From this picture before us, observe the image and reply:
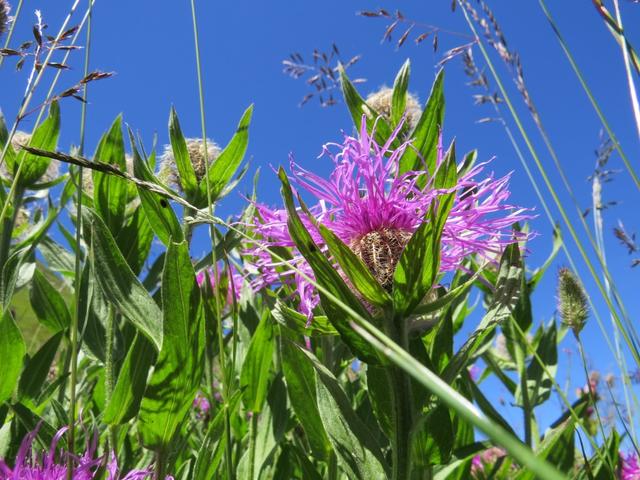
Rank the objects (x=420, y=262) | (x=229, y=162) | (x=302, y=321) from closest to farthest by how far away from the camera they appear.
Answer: (x=420, y=262), (x=302, y=321), (x=229, y=162)

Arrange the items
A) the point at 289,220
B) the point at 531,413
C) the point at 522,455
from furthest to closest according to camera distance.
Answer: the point at 531,413, the point at 289,220, the point at 522,455

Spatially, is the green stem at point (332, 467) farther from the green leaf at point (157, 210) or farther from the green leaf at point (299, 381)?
the green leaf at point (157, 210)

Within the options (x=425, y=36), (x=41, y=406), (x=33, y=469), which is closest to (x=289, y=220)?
(x=33, y=469)

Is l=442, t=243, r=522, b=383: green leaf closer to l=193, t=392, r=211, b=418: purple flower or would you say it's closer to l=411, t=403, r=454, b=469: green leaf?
l=411, t=403, r=454, b=469: green leaf

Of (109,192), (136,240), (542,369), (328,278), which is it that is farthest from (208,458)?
(542,369)

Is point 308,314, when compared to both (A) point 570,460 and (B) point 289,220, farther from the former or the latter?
(A) point 570,460

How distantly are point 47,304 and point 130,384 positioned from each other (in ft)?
2.74

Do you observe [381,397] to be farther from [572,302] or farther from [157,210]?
[157,210]

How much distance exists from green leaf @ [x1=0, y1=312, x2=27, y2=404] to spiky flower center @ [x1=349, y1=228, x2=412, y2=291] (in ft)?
2.46

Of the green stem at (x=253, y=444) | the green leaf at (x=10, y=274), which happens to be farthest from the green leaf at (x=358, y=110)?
the green leaf at (x=10, y=274)

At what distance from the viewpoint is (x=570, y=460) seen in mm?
1569

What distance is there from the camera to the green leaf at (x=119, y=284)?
3.69 feet

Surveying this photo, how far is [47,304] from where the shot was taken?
5.95ft

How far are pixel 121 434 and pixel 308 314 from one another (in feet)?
2.12
